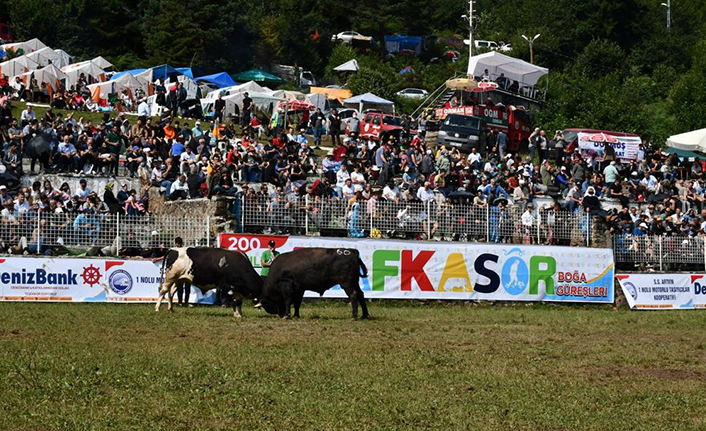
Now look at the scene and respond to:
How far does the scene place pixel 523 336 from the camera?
20984 mm

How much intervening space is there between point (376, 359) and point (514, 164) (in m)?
29.8

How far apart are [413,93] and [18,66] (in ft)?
120

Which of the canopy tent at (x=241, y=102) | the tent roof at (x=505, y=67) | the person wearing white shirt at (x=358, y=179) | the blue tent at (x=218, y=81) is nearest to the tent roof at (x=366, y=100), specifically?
the tent roof at (x=505, y=67)

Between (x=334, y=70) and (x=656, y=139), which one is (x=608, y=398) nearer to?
(x=656, y=139)

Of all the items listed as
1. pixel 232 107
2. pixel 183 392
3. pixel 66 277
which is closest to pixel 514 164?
pixel 232 107

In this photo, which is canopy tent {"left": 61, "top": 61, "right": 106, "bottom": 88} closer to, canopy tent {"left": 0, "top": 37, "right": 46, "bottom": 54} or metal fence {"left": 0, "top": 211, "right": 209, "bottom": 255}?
canopy tent {"left": 0, "top": 37, "right": 46, "bottom": 54}

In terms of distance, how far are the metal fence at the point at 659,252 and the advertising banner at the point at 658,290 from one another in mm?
730

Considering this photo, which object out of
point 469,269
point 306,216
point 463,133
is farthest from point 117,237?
point 463,133

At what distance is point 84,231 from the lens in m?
27.7

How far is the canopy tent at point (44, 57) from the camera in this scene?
6388cm

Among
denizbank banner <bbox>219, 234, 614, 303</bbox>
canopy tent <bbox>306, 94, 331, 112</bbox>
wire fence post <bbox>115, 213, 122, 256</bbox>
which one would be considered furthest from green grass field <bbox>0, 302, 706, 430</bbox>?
canopy tent <bbox>306, 94, 331, 112</bbox>

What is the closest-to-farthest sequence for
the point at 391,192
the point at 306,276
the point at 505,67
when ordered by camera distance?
the point at 306,276 → the point at 391,192 → the point at 505,67

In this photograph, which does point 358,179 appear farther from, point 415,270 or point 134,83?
point 134,83

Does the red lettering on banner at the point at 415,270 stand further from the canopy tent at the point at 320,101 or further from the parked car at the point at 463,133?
the canopy tent at the point at 320,101
